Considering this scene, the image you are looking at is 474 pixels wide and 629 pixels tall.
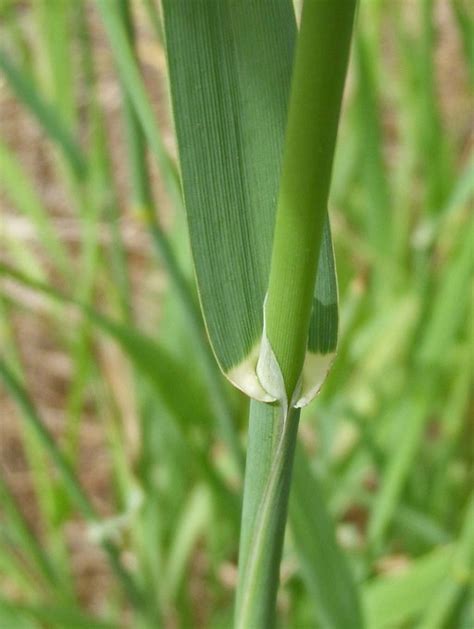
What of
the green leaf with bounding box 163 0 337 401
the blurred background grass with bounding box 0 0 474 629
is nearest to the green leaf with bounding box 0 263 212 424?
the blurred background grass with bounding box 0 0 474 629

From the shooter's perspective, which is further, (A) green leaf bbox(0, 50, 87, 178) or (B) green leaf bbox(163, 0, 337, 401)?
(A) green leaf bbox(0, 50, 87, 178)

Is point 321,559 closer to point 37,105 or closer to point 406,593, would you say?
point 406,593

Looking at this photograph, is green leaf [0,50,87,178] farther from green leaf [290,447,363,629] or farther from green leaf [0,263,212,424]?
green leaf [290,447,363,629]

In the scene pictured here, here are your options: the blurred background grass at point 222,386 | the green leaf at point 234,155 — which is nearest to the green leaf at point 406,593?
the blurred background grass at point 222,386

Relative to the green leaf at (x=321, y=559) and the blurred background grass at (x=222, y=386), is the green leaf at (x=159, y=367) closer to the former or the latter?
the blurred background grass at (x=222, y=386)

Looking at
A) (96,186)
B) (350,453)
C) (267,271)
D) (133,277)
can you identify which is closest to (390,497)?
(350,453)

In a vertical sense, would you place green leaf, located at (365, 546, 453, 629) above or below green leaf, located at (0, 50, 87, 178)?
below
